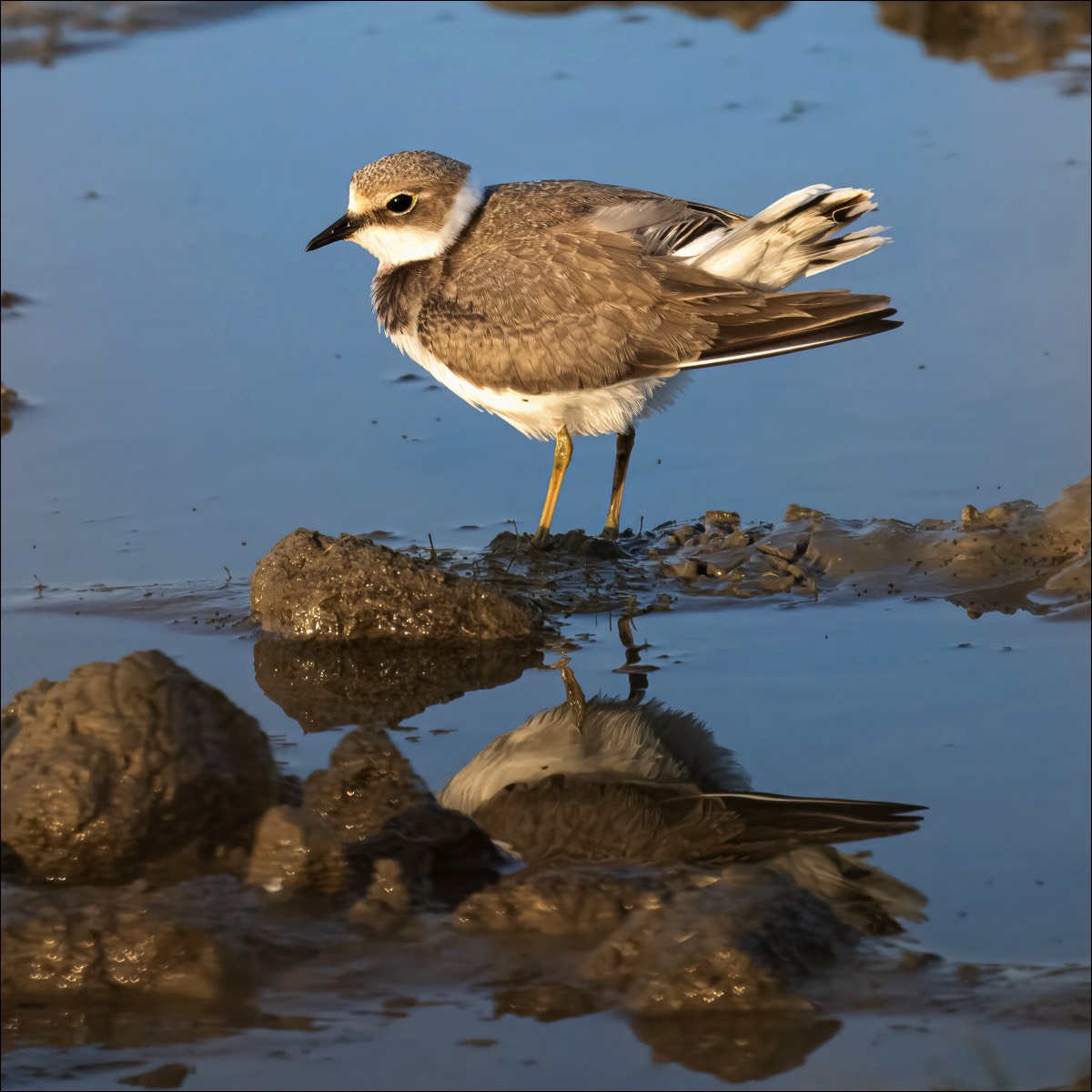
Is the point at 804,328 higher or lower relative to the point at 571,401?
higher

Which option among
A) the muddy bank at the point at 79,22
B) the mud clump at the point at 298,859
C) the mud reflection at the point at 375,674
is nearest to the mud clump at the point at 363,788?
the mud clump at the point at 298,859

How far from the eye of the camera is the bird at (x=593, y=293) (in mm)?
6574

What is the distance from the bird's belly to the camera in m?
6.80

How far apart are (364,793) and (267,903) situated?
0.49 metres

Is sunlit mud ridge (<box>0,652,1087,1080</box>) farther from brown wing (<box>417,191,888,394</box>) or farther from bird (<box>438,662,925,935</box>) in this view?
brown wing (<box>417,191,888,394</box>)

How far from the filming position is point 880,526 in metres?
6.85

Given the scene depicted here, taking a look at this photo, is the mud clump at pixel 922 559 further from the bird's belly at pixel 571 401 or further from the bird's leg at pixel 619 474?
the bird's belly at pixel 571 401

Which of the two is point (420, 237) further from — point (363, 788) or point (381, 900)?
point (381, 900)

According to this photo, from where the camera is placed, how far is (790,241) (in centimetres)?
672

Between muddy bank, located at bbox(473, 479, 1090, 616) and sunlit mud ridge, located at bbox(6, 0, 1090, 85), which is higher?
sunlit mud ridge, located at bbox(6, 0, 1090, 85)

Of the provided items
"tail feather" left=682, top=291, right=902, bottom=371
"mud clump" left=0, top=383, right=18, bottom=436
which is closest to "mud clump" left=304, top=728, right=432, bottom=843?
"tail feather" left=682, top=291, right=902, bottom=371

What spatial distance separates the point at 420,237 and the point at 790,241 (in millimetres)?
1579

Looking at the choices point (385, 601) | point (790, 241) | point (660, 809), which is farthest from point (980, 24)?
point (660, 809)

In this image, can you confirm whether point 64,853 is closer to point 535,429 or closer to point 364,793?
point 364,793
